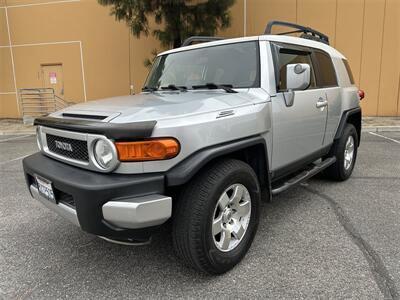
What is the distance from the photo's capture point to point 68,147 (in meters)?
2.56

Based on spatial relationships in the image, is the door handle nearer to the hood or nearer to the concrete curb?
the hood

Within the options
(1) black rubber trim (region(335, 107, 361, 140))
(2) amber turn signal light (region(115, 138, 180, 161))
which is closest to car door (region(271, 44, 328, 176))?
(1) black rubber trim (region(335, 107, 361, 140))

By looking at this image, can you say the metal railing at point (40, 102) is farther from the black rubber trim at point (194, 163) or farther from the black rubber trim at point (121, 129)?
the black rubber trim at point (194, 163)

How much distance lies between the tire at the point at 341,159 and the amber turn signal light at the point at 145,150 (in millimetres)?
3167

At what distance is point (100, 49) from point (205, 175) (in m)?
13.8

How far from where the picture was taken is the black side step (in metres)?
3.27

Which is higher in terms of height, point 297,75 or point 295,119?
point 297,75

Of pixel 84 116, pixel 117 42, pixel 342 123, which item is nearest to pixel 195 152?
pixel 84 116

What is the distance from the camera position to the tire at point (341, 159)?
4.60 meters

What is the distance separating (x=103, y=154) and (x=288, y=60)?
7.42ft

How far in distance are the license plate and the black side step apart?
1.91 metres

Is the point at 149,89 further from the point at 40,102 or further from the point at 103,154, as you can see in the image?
the point at 40,102

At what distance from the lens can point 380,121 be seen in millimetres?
11875

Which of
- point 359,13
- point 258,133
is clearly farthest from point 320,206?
point 359,13
